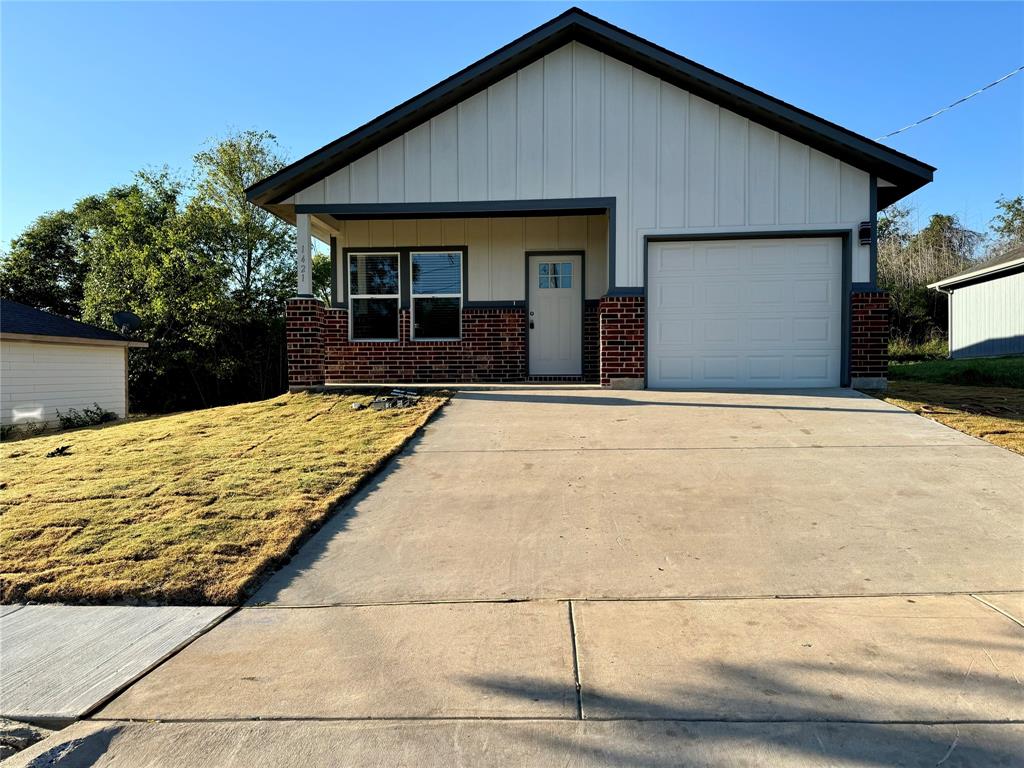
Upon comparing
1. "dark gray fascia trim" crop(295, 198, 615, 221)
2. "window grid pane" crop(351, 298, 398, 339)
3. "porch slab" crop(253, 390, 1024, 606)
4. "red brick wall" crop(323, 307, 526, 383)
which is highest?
"dark gray fascia trim" crop(295, 198, 615, 221)

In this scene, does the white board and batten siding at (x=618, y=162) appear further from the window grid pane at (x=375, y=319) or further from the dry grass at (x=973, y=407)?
the window grid pane at (x=375, y=319)

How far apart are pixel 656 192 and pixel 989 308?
15.1 meters

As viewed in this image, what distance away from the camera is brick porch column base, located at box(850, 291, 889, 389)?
31.6 feet

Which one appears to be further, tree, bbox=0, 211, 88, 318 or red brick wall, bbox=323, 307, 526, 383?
tree, bbox=0, 211, 88, 318

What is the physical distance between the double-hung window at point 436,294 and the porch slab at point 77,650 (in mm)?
9208

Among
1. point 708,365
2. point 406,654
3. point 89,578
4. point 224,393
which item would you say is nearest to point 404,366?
point 708,365

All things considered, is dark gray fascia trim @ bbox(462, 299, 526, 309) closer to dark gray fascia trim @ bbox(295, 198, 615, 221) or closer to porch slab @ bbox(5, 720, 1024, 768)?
dark gray fascia trim @ bbox(295, 198, 615, 221)

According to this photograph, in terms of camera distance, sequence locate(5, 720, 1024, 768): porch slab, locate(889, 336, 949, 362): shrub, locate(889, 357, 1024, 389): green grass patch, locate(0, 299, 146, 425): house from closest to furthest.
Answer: locate(5, 720, 1024, 768): porch slab < locate(889, 357, 1024, 389): green grass patch < locate(0, 299, 146, 425): house < locate(889, 336, 949, 362): shrub

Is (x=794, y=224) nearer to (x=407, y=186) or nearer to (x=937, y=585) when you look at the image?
(x=407, y=186)

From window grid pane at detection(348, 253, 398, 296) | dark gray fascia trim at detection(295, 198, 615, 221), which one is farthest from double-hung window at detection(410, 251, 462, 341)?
dark gray fascia trim at detection(295, 198, 615, 221)

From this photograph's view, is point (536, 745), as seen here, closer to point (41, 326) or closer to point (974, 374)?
point (974, 374)

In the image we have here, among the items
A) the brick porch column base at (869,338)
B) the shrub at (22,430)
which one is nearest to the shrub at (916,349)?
the brick porch column base at (869,338)

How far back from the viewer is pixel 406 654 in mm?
2904

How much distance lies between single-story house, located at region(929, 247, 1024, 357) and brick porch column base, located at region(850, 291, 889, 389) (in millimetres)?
11246
